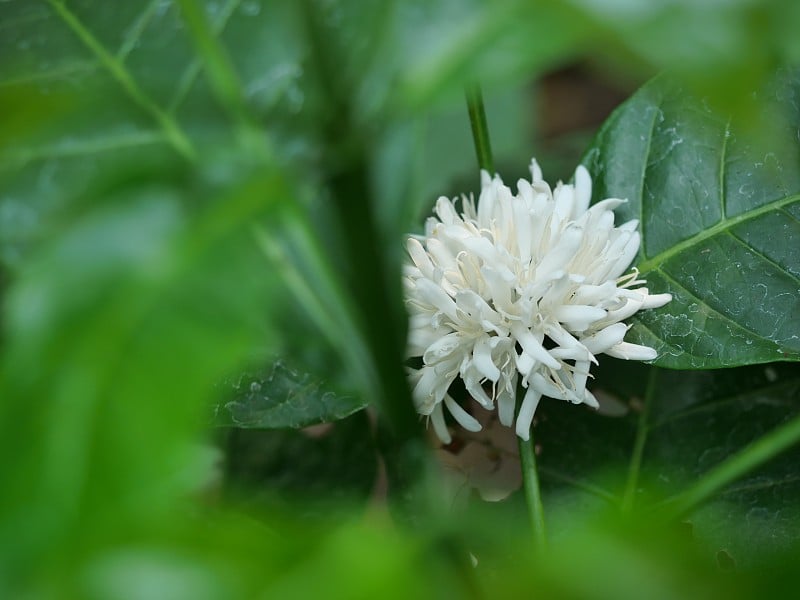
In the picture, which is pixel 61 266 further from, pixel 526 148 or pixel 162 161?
pixel 526 148

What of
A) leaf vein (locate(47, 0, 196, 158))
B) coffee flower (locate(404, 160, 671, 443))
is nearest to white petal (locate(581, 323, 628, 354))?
coffee flower (locate(404, 160, 671, 443))

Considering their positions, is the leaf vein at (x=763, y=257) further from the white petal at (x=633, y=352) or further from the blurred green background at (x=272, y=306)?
the blurred green background at (x=272, y=306)

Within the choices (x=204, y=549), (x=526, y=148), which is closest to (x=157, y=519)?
(x=204, y=549)

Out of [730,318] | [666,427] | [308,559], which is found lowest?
[666,427]

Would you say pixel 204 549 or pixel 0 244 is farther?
pixel 0 244

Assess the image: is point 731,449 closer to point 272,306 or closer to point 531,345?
point 531,345

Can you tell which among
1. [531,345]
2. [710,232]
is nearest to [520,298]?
[531,345]

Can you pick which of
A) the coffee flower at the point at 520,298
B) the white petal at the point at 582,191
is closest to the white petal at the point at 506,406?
the coffee flower at the point at 520,298
